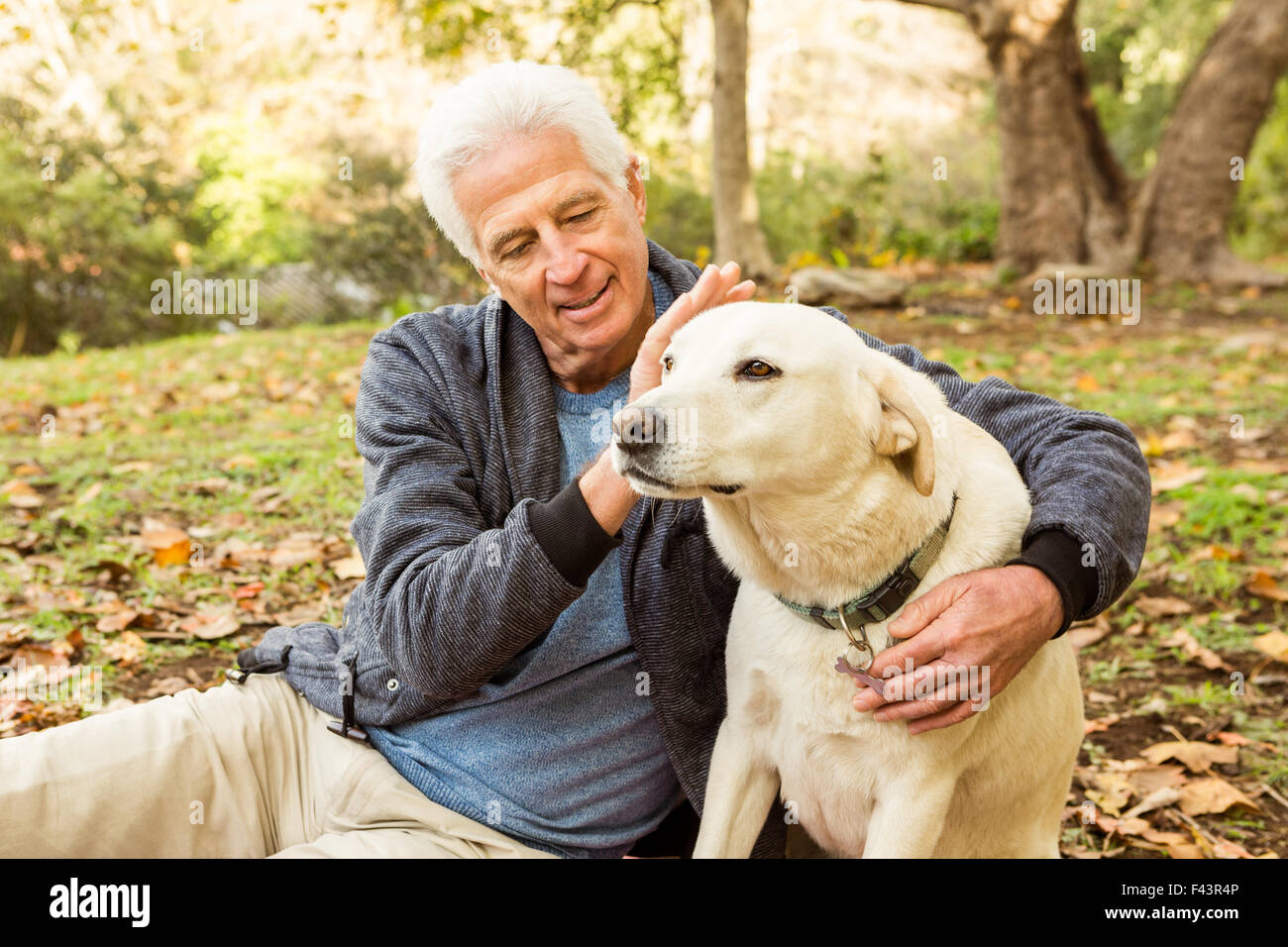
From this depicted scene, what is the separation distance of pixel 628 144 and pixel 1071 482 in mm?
6098

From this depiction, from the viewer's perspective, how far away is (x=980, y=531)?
6.61 ft

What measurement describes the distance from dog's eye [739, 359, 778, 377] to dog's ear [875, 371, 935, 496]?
0.65 feet

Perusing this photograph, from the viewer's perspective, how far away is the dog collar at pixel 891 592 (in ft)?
6.40

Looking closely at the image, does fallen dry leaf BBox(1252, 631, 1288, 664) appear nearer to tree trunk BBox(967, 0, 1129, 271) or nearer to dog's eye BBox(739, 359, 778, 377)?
dog's eye BBox(739, 359, 778, 377)

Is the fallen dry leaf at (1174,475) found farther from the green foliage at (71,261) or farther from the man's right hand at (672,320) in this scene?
the green foliage at (71,261)

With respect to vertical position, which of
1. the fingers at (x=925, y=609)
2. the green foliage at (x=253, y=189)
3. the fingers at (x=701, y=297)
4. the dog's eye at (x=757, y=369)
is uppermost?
the green foliage at (x=253, y=189)

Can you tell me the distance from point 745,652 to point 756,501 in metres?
0.34

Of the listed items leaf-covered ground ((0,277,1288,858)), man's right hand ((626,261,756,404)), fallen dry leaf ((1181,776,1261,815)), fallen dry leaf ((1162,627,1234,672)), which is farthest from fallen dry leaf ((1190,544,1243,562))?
man's right hand ((626,261,756,404))

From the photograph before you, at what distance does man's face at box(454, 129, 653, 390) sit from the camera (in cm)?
221

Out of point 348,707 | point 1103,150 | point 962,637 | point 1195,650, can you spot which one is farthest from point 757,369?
point 1103,150

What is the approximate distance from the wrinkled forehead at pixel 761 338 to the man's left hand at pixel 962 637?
0.48m

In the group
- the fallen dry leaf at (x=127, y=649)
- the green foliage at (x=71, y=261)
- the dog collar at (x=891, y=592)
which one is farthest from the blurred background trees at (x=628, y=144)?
the dog collar at (x=891, y=592)

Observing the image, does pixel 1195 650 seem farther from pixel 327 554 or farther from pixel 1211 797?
pixel 327 554

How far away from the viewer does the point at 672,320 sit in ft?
6.67
